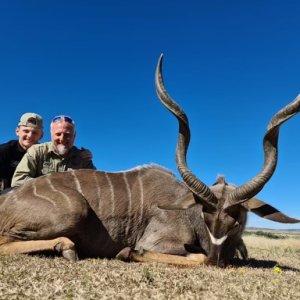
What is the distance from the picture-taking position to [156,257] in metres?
4.64

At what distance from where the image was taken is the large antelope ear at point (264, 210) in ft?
15.7

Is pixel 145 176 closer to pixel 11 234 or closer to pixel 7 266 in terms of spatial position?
pixel 11 234

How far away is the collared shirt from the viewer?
21.6ft

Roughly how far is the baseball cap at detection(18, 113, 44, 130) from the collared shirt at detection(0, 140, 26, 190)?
35 centimetres

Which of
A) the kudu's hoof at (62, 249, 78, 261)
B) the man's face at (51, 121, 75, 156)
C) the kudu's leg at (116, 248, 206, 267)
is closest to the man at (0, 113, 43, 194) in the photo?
the man's face at (51, 121, 75, 156)

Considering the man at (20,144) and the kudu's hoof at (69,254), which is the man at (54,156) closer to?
the man at (20,144)

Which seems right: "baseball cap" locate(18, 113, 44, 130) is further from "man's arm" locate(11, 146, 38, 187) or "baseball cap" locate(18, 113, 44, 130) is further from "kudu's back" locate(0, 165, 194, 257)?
"kudu's back" locate(0, 165, 194, 257)

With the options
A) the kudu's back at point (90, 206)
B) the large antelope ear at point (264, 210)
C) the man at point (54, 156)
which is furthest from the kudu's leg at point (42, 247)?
the large antelope ear at point (264, 210)

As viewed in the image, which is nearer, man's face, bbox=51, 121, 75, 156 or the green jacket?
the green jacket

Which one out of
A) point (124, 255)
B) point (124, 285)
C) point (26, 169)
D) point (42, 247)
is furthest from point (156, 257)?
point (26, 169)

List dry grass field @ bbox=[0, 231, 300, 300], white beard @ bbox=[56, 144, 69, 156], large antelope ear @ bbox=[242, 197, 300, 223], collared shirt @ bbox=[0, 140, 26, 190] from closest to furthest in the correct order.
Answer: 1. dry grass field @ bbox=[0, 231, 300, 300]
2. large antelope ear @ bbox=[242, 197, 300, 223]
3. white beard @ bbox=[56, 144, 69, 156]
4. collared shirt @ bbox=[0, 140, 26, 190]

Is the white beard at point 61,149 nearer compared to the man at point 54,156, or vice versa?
the man at point 54,156

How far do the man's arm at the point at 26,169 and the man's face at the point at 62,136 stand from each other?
12.5 inches

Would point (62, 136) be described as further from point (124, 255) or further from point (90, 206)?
point (124, 255)
